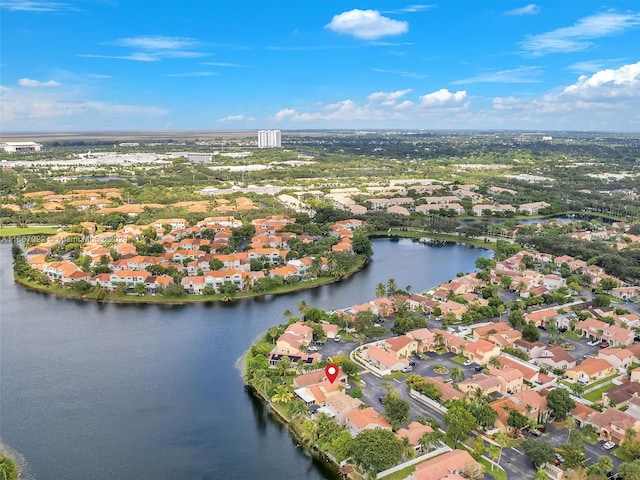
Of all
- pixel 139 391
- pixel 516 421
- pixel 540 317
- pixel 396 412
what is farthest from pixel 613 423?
pixel 139 391

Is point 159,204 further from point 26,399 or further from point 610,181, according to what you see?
point 610,181

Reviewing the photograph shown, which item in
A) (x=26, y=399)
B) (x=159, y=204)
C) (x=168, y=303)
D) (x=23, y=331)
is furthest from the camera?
(x=159, y=204)

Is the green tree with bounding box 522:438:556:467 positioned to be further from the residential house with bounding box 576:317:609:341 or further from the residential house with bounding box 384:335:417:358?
the residential house with bounding box 576:317:609:341

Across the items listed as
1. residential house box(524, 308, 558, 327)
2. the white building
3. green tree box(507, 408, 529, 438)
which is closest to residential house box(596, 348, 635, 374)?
residential house box(524, 308, 558, 327)

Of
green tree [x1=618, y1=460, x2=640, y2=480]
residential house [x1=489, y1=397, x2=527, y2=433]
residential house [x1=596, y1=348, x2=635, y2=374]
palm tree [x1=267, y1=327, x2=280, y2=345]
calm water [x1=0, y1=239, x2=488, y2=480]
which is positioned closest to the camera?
green tree [x1=618, y1=460, x2=640, y2=480]

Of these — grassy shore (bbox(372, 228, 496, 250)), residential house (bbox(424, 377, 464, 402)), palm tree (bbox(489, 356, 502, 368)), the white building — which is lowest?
residential house (bbox(424, 377, 464, 402))

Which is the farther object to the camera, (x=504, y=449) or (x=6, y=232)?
(x=6, y=232)

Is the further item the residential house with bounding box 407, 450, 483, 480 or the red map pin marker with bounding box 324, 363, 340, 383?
the red map pin marker with bounding box 324, 363, 340, 383

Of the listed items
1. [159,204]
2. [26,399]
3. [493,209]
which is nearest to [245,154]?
[159,204]
